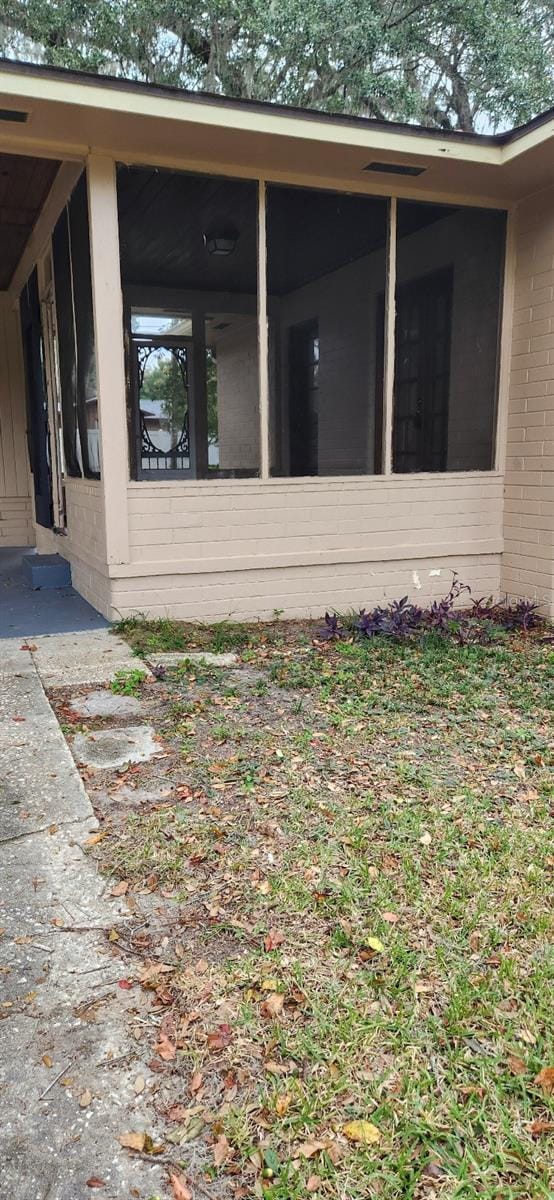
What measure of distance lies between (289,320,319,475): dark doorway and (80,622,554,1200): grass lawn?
2.30 metres

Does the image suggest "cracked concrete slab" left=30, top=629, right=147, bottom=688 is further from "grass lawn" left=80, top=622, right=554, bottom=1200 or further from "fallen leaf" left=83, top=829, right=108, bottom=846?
"fallen leaf" left=83, top=829, right=108, bottom=846

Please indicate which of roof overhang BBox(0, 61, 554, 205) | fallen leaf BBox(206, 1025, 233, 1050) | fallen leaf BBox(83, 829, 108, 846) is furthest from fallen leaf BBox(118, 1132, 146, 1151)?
roof overhang BBox(0, 61, 554, 205)

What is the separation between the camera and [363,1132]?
1409 millimetres

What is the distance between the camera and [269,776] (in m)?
2.87

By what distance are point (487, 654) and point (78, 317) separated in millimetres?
3533

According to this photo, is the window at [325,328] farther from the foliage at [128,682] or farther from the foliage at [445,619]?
the foliage at [128,682]

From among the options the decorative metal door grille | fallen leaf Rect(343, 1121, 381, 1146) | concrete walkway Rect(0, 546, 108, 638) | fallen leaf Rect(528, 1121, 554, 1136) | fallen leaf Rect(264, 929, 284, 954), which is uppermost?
the decorative metal door grille

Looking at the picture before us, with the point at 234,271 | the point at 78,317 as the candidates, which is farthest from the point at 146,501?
the point at 234,271

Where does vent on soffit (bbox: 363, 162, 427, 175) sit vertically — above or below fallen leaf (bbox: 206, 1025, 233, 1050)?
above

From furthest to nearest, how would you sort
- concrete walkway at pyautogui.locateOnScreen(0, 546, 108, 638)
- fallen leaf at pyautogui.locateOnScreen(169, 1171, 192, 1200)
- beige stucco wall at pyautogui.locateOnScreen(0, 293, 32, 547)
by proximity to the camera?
beige stucco wall at pyautogui.locateOnScreen(0, 293, 32, 547) → concrete walkway at pyautogui.locateOnScreen(0, 546, 108, 638) → fallen leaf at pyautogui.locateOnScreen(169, 1171, 192, 1200)

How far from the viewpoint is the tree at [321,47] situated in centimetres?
1250

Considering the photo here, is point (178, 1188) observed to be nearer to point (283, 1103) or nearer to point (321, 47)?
point (283, 1103)

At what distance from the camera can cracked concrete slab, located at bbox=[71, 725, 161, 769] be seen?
2.96 metres

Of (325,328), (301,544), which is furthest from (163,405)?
(301,544)
